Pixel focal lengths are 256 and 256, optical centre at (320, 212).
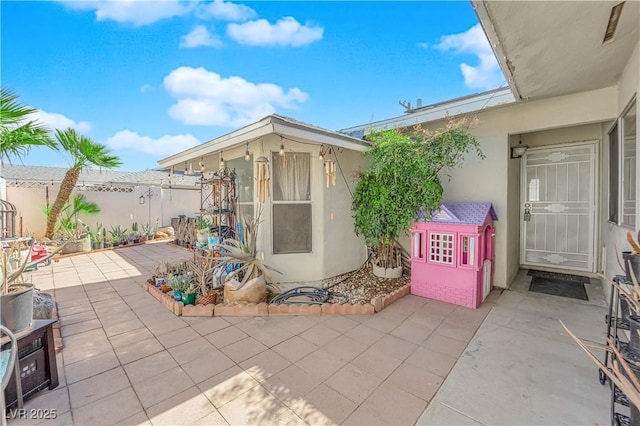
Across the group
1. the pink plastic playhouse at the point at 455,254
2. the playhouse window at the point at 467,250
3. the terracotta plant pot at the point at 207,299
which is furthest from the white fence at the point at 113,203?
the playhouse window at the point at 467,250

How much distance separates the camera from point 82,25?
468 cm

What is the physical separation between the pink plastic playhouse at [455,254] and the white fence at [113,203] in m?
9.71

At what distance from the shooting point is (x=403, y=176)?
4508mm

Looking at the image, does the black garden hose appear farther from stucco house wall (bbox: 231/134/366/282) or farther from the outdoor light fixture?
the outdoor light fixture

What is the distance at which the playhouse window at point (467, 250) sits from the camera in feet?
12.8

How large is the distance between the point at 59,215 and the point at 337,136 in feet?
34.3

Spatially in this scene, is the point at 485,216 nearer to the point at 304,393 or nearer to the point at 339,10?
the point at 304,393

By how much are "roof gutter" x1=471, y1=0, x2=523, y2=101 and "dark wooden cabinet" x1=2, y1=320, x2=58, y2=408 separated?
4.59 meters

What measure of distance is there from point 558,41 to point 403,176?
2.40m

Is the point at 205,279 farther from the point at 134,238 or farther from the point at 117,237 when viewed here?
the point at 117,237

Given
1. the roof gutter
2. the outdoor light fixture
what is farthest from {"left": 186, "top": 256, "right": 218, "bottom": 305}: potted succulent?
the outdoor light fixture

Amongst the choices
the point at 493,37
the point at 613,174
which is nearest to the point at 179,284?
the point at 493,37

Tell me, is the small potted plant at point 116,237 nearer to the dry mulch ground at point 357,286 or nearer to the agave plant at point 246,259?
the dry mulch ground at point 357,286

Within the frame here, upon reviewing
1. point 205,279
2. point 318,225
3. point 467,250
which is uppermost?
point 318,225
